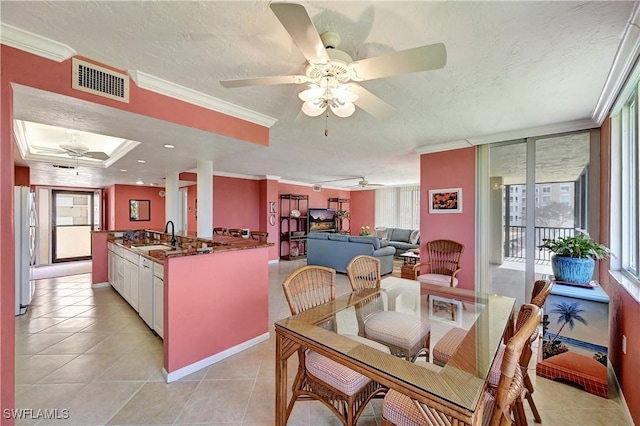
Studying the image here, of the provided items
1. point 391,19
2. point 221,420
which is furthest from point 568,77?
point 221,420

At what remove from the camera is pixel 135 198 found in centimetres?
743

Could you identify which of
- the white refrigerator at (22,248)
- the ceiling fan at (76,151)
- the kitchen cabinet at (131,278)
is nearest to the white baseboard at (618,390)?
the kitchen cabinet at (131,278)

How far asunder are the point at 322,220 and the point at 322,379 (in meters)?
7.24

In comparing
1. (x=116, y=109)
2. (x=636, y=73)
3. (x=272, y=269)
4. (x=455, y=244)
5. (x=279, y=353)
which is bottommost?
(x=272, y=269)

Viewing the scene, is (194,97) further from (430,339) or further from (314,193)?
(314,193)

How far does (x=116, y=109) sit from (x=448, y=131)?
3304 mm

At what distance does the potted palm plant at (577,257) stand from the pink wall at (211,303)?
285 cm

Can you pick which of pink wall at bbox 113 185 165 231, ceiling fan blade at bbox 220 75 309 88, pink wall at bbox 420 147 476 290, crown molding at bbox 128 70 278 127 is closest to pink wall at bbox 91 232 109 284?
pink wall at bbox 113 185 165 231

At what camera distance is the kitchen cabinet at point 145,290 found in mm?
2864

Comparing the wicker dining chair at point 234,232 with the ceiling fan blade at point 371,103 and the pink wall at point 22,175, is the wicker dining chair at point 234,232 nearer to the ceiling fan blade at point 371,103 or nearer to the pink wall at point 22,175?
the ceiling fan blade at point 371,103

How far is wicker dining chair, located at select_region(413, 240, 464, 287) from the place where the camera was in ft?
11.3

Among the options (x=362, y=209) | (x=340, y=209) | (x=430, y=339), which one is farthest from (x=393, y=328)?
(x=362, y=209)

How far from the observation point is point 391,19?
1.32 m

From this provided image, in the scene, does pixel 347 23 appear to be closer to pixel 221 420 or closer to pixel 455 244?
pixel 221 420
